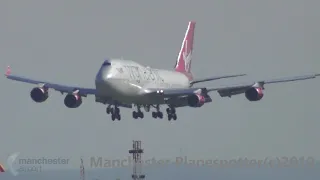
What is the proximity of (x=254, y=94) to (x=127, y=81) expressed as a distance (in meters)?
15.0

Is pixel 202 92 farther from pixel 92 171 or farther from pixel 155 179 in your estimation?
pixel 92 171

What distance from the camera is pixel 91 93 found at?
470 feet

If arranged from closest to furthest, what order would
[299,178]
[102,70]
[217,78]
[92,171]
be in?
[102,70], [217,78], [299,178], [92,171]

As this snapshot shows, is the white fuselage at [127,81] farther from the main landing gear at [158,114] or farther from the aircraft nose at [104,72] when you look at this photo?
the main landing gear at [158,114]

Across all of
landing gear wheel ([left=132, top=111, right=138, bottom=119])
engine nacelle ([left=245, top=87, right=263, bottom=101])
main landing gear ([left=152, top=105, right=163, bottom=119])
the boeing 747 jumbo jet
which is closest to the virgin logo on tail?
the boeing 747 jumbo jet

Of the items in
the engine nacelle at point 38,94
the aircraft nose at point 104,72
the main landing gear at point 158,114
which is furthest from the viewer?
the main landing gear at point 158,114

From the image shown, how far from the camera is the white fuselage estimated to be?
453 feet

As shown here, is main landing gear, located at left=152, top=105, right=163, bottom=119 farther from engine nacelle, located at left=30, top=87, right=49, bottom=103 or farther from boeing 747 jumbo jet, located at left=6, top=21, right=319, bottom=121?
engine nacelle, located at left=30, top=87, right=49, bottom=103

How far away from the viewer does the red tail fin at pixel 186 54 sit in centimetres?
16765

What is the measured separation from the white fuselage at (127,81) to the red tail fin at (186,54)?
1643 centimetres

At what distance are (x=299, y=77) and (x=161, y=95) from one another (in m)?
16.3

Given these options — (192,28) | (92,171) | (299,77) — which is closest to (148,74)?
(299,77)

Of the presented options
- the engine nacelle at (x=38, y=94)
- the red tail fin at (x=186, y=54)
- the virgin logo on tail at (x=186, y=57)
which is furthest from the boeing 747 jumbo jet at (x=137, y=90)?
the virgin logo on tail at (x=186, y=57)

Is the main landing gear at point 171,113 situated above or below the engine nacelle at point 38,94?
below
